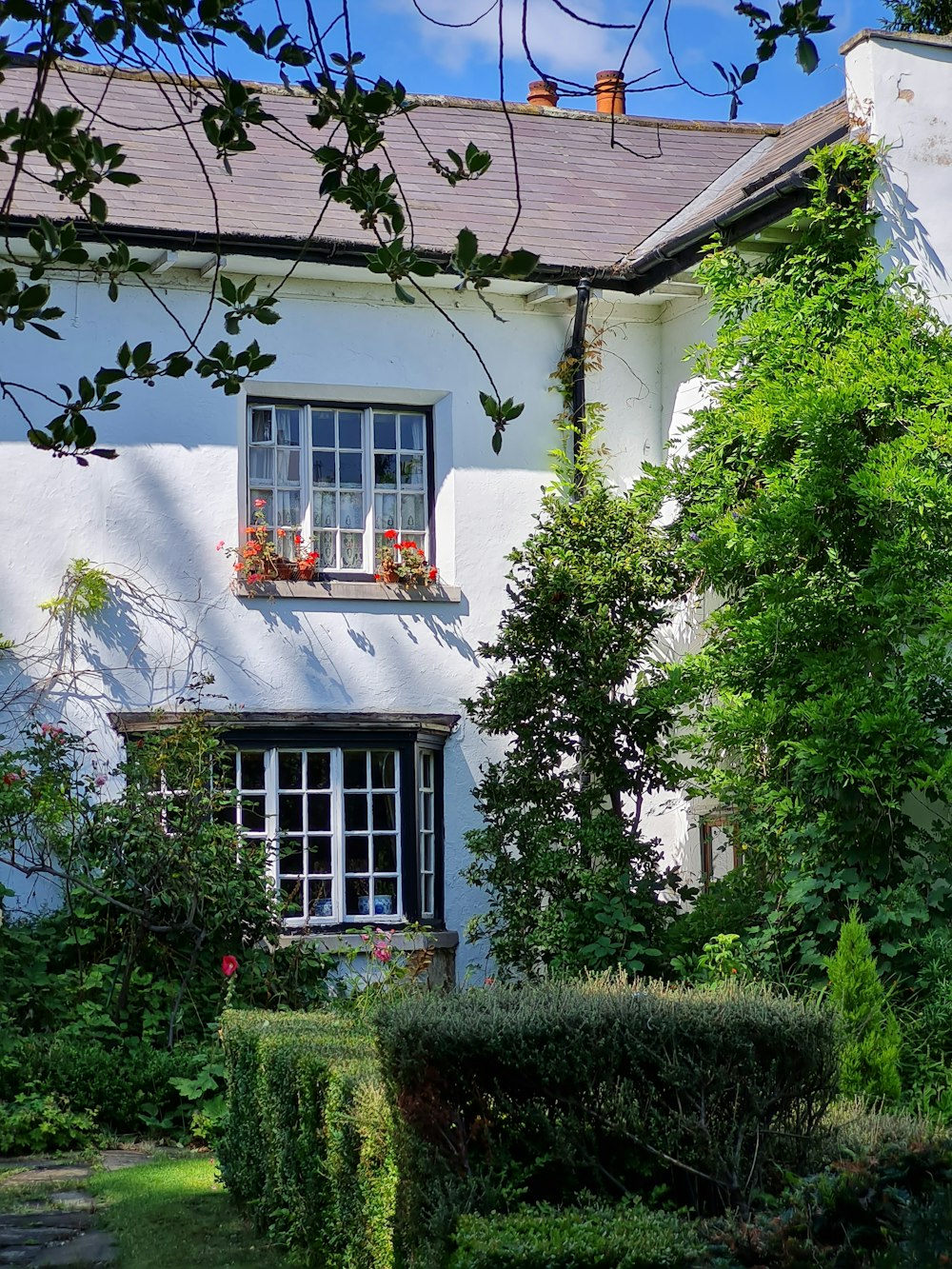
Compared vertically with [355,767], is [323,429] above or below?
above

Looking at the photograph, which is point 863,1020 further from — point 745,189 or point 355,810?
point 745,189

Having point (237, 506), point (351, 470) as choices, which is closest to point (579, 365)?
point (351, 470)

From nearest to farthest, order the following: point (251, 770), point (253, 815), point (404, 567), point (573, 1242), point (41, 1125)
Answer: point (573, 1242) → point (41, 1125) → point (253, 815) → point (251, 770) → point (404, 567)

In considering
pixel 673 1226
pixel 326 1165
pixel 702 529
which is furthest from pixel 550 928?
pixel 673 1226

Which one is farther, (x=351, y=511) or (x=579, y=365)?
(x=579, y=365)

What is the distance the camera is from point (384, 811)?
12281mm

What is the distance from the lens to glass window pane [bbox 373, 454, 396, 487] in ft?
41.9

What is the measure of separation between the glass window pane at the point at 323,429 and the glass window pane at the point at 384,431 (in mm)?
367

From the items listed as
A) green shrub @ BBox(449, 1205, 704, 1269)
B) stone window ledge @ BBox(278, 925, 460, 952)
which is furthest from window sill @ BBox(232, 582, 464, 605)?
green shrub @ BBox(449, 1205, 704, 1269)

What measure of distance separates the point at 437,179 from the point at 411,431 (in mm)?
2794

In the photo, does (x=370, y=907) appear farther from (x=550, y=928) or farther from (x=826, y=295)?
(x=826, y=295)

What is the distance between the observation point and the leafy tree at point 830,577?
9.23 meters

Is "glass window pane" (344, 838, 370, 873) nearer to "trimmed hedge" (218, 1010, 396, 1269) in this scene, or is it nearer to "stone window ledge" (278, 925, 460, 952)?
"stone window ledge" (278, 925, 460, 952)

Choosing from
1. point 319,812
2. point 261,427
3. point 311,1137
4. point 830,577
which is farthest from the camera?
point 261,427
